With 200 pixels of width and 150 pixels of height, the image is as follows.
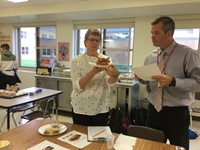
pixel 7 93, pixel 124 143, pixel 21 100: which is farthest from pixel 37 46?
pixel 124 143

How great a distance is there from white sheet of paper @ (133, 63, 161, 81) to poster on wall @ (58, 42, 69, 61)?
351 cm

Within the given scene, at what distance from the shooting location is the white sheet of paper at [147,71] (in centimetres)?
156

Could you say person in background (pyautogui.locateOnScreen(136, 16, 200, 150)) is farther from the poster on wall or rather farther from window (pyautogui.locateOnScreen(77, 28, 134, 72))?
the poster on wall

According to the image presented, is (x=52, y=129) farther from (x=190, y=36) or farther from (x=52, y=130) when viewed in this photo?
(x=190, y=36)

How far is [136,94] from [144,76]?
7.53 feet

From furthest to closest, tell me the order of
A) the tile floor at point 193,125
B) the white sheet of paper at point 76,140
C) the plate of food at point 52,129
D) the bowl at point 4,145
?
1. the tile floor at point 193,125
2. the plate of food at point 52,129
3. the white sheet of paper at point 76,140
4. the bowl at point 4,145

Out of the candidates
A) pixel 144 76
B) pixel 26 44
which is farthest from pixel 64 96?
pixel 144 76

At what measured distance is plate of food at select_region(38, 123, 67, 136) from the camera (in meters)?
1.49

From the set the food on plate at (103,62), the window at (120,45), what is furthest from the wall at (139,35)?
the food on plate at (103,62)

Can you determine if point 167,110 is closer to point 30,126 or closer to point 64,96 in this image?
point 30,126

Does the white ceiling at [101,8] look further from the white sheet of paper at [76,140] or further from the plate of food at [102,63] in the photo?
the white sheet of paper at [76,140]

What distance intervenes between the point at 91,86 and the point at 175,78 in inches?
27.5

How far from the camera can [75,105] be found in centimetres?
168

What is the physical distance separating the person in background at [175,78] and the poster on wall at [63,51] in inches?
138
